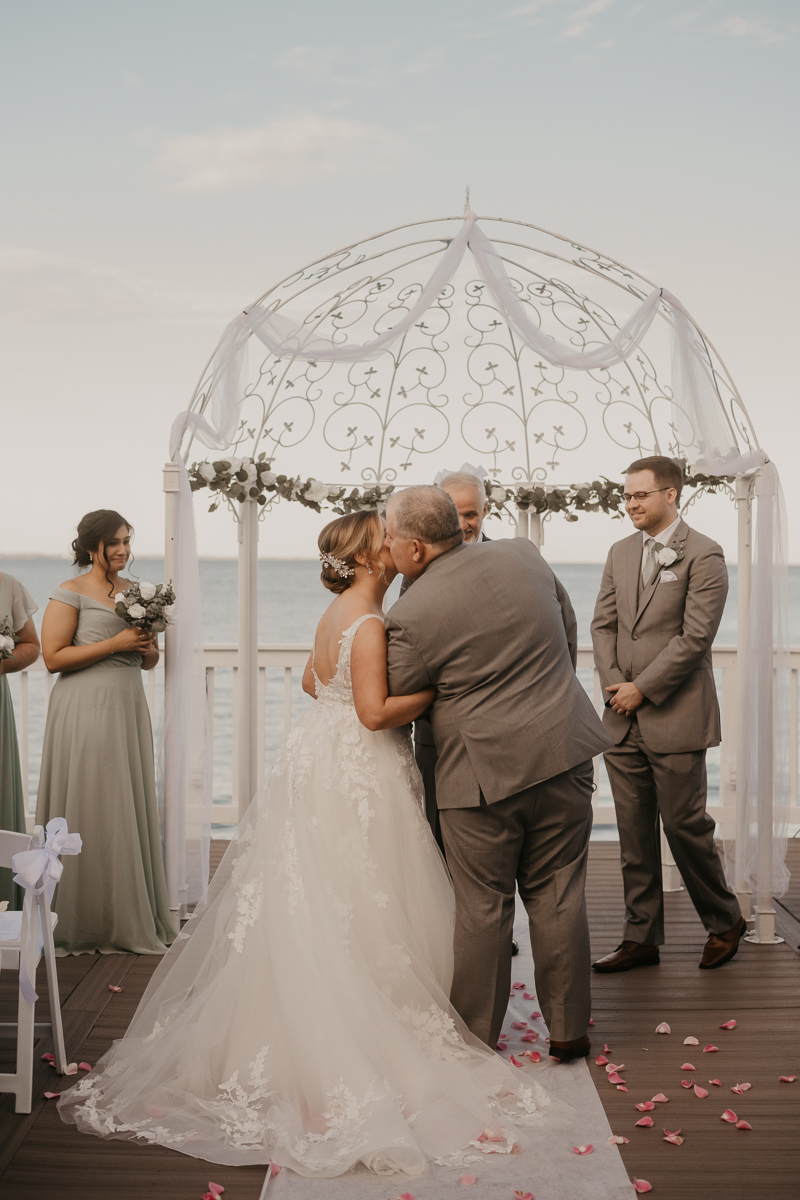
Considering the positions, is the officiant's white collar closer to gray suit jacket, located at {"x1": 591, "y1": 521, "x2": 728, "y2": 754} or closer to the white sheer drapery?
gray suit jacket, located at {"x1": 591, "y1": 521, "x2": 728, "y2": 754}

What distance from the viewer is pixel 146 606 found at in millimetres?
3723

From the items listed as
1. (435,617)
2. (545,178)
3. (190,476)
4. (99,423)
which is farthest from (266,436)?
(99,423)

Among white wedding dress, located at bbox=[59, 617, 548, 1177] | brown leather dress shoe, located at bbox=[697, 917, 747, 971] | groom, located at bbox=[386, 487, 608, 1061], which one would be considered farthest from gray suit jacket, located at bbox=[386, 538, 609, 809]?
brown leather dress shoe, located at bbox=[697, 917, 747, 971]

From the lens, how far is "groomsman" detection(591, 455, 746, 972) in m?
3.55

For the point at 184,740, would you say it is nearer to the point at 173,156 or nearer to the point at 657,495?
the point at 657,495

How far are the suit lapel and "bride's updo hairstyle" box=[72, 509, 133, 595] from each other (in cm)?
207

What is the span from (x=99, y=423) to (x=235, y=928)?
52.6 ft

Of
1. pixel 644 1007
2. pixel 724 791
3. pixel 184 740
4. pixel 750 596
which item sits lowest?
pixel 644 1007

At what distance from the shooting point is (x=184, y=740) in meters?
3.95

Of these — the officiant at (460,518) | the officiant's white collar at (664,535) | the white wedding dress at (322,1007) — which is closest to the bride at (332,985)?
the white wedding dress at (322,1007)

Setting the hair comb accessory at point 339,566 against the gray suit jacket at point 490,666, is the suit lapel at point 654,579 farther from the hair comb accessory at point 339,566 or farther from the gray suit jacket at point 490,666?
the hair comb accessory at point 339,566

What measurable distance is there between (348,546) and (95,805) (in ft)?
5.56

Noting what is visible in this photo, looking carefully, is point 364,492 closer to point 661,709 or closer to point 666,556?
point 666,556

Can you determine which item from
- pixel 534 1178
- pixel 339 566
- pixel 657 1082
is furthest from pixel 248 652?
pixel 534 1178
